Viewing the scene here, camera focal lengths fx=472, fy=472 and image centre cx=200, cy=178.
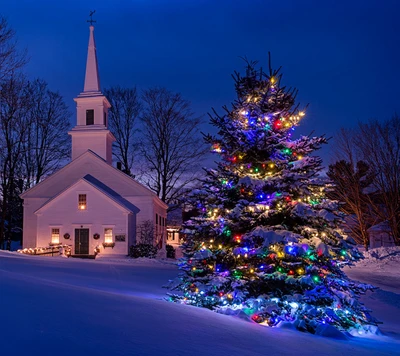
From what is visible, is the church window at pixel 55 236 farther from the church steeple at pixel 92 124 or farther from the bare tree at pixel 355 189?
the bare tree at pixel 355 189

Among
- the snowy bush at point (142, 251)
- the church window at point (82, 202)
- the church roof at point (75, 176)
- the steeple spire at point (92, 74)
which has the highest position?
the steeple spire at point (92, 74)

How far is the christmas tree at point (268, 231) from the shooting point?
8703 mm

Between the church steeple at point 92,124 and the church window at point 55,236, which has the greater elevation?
the church steeple at point 92,124

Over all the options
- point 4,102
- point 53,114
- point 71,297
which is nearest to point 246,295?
point 71,297

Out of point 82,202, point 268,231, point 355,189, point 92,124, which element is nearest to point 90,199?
point 82,202

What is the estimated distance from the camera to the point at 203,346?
18.8ft

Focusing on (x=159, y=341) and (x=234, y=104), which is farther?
(x=234, y=104)

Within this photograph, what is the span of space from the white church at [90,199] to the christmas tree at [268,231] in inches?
921

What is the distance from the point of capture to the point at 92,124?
122ft

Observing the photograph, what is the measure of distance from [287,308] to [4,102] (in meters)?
16.4

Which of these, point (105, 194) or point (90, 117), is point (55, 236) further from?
point (90, 117)

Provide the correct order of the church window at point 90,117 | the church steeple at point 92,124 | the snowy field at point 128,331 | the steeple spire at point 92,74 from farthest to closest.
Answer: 1. the steeple spire at point 92,74
2. the church window at point 90,117
3. the church steeple at point 92,124
4. the snowy field at point 128,331

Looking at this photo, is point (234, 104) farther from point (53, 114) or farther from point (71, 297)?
point (53, 114)

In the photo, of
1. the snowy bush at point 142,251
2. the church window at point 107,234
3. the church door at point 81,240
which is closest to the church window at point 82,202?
the church door at point 81,240
